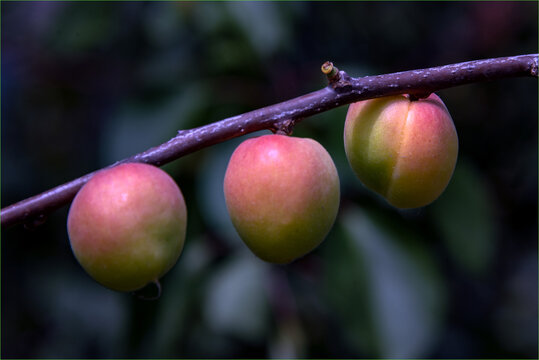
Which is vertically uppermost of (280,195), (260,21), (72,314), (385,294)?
(280,195)

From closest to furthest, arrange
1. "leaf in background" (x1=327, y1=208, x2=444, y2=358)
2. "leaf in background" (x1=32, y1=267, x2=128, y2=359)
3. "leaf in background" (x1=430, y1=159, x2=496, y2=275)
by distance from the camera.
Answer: "leaf in background" (x1=327, y1=208, x2=444, y2=358)
"leaf in background" (x1=430, y1=159, x2=496, y2=275)
"leaf in background" (x1=32, y1=267, x2=128, y2=359)

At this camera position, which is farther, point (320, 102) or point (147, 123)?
point (147, 123)

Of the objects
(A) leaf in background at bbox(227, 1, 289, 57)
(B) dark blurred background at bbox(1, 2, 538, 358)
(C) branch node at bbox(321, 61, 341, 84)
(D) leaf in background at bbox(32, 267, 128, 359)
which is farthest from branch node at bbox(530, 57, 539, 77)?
(D) leaf in background at bbox(32, 267, 128, 359)

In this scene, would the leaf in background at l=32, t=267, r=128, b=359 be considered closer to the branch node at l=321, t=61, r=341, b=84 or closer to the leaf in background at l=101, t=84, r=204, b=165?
the leaf in background at l=101, t=84, r=204, b=165

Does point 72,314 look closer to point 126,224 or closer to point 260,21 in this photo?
point 260,21

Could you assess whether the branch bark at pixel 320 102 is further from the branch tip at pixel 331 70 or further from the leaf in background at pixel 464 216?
the leaf in background at pixel 464 216

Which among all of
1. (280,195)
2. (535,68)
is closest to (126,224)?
(280,195)
